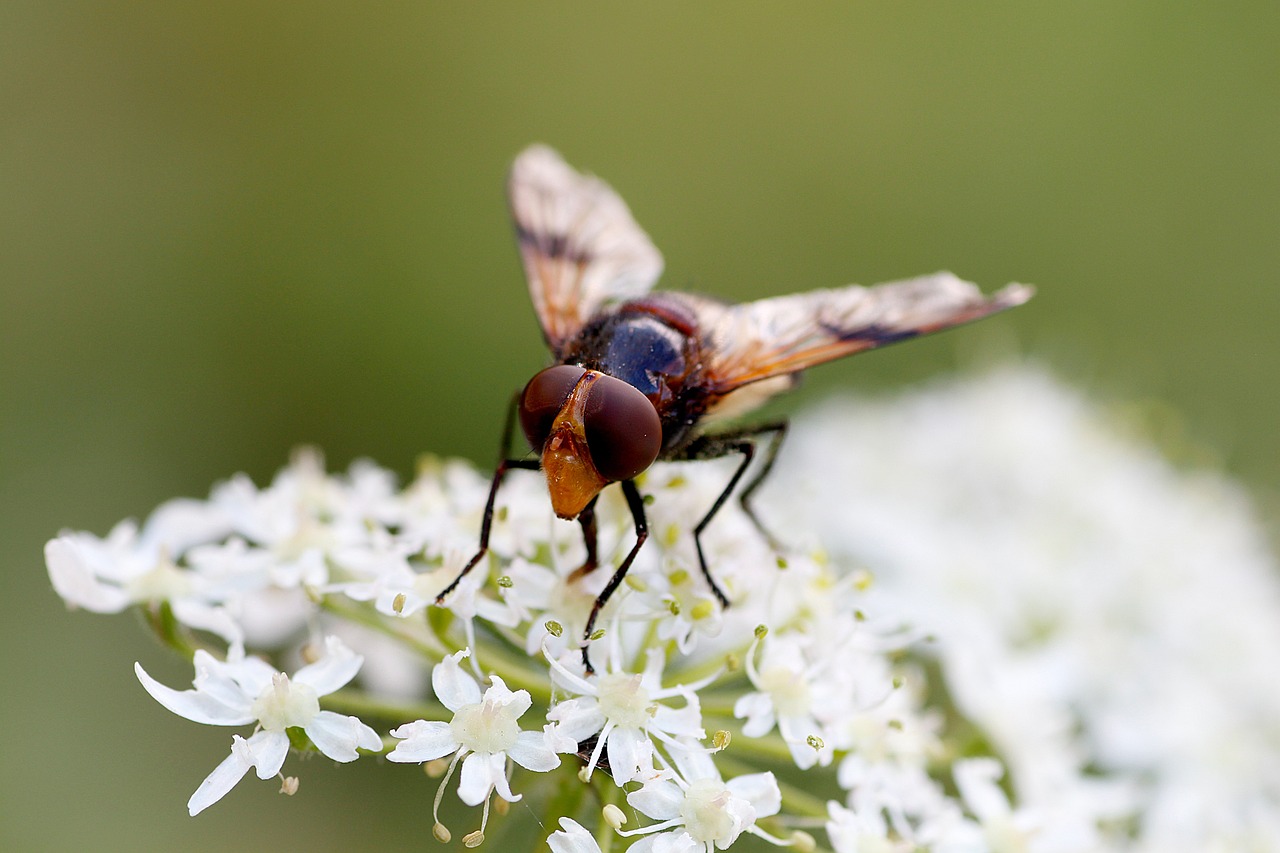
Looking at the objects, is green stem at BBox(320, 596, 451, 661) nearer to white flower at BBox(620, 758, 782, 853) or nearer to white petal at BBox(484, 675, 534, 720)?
white petal at BBox(484, 675, 534, 720)

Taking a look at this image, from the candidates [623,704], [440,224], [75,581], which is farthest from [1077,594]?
[440,224]

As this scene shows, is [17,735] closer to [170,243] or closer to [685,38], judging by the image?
[170,243]

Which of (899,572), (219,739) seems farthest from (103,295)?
(899,572)

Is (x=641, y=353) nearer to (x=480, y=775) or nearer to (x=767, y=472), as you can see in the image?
(x=767, y=472)

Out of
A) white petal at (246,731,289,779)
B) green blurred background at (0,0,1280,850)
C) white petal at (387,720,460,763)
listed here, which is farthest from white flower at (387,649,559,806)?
green blurred background at (0,0,1280,850)

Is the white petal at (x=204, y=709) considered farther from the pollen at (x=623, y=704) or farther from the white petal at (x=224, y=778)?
the pollen at (x=623, y=704)

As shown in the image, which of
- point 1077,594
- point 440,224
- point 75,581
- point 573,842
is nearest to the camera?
point 573,842
